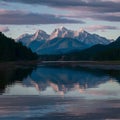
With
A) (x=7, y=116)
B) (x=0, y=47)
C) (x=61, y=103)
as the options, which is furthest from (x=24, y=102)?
(x=0, y=47)

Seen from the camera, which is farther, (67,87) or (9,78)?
(9,78)

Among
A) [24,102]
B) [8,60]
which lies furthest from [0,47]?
[24,102]

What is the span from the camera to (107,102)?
3350 cm

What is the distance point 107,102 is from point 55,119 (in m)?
9.80

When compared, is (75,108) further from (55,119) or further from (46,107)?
(55,119)

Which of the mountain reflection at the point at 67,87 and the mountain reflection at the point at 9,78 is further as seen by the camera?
the mountain reflection at the point at 9,78

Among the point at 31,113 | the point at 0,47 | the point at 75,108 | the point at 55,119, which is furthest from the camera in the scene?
the point at 0,47

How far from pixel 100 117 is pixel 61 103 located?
775 centimetres

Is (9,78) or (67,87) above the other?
(67,87)

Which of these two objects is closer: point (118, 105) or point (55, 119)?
point (55, 119)

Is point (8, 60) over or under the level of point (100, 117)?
under

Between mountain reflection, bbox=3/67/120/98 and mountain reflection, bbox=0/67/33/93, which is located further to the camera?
mountain reflection, bbox=0/67/33/93

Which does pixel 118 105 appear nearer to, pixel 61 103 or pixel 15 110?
pixel 61 103

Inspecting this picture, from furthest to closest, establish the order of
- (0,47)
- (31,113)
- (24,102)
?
(0,47) < (24,102) < (31,113)
